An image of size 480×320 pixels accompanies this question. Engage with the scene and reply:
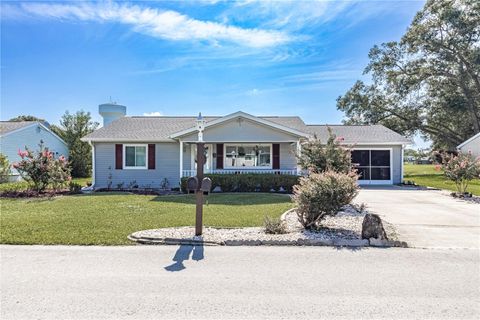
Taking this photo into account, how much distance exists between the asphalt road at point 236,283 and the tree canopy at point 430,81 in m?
32.5

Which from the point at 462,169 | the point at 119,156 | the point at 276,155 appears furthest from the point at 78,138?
the point at 462,169

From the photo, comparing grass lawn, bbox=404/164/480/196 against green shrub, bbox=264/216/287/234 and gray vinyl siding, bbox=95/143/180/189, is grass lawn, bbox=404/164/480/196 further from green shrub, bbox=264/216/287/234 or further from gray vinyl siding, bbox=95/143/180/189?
gray vinyl siding, bbox=95/143/180/189

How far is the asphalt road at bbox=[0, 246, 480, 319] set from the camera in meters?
3.61

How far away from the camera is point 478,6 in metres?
30.3

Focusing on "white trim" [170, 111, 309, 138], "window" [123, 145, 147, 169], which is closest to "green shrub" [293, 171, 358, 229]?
"white trim" [170, 111, 309, 138]

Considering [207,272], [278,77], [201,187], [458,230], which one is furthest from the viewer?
[278,77]

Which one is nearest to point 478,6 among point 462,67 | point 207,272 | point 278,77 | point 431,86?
point 462,67

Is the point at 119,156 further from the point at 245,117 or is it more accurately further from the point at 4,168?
the point at 245,117

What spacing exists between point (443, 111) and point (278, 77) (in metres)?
24.5

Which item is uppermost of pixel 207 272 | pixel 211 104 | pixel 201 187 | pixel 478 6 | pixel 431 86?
pixel 478 6

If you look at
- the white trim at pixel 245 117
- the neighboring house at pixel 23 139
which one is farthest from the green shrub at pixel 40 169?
the neighboring house at pixel 23 139

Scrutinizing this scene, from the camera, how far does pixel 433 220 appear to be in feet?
29.4

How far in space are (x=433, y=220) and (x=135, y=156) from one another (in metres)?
14.6

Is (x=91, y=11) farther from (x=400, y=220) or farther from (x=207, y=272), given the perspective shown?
(x=400, y=220)
